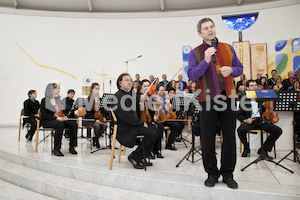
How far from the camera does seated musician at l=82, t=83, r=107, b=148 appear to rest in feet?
14.4

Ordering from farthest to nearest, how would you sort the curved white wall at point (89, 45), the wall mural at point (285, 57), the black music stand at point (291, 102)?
the curved white wall at point (89, 45), the wall mural at point (285, 57), the black music stand at point (291, 102)

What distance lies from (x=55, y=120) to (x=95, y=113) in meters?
0.81

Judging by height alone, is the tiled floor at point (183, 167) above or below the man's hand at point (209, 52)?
below

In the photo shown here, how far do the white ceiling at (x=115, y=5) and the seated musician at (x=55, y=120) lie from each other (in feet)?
19.0

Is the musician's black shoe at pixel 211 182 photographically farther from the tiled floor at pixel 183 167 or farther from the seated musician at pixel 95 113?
the seated musician at pixel 95 113

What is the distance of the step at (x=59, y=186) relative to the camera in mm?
2459

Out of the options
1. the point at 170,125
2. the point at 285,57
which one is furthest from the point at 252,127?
the point at 285,57

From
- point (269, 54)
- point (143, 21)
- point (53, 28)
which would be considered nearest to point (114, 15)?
point (143, 21)

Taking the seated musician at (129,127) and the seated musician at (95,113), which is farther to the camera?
the seated musician at (95,113)

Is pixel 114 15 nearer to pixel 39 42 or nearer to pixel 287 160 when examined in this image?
pixel 39 42

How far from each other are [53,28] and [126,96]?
6.78 metres

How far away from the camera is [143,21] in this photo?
8.95 m

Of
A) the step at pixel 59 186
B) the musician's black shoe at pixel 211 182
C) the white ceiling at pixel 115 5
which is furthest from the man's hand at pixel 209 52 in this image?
the white ceiling at pixel 115 5

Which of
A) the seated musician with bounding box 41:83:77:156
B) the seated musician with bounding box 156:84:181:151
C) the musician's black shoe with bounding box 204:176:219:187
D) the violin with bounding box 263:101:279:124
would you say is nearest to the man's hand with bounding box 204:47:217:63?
the musician's black shoe with bounding box 204:176:219:187
